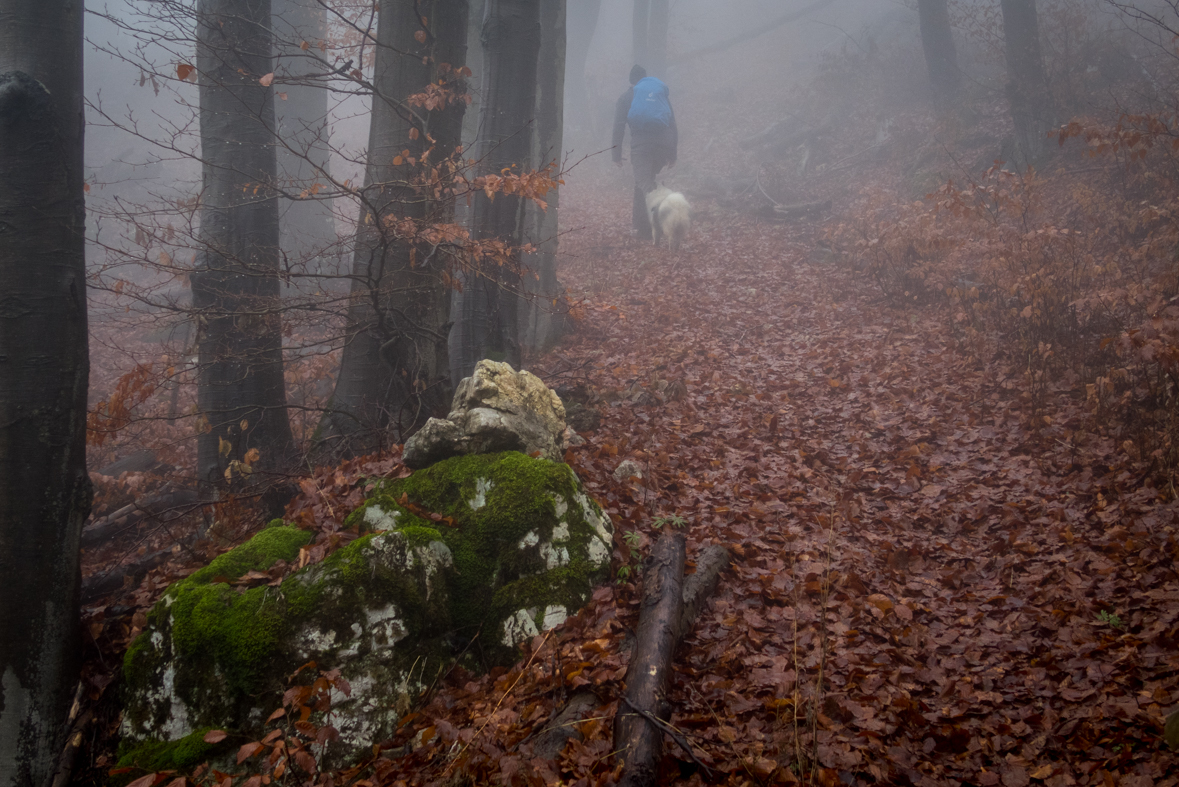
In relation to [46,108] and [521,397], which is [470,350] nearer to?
[521,397]

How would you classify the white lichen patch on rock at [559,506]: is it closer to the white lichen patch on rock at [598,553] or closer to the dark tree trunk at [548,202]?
the white lichen patch on rock at [598,553]

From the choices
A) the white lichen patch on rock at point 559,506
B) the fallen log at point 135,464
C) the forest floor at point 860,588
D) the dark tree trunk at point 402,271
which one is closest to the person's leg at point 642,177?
the forest floor at point 860,588

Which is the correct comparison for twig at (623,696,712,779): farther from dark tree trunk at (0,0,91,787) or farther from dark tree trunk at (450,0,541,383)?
dark tree trunk at (450,0,541,383)

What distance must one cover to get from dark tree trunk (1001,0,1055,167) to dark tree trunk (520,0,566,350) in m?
8.99

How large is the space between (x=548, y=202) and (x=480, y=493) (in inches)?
302

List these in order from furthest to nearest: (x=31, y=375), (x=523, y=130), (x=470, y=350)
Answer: (x=523, y=130)
(x=470, y=350)
(x=31, y=375)

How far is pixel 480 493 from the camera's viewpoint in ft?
13.7

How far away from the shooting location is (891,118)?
54.9 ft

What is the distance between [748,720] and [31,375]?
4.48 meters

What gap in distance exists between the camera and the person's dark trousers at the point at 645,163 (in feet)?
46.6

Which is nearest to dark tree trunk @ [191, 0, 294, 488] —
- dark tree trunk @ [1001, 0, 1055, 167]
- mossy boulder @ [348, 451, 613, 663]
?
mossy boulder @ [348, 451, 613, 663]

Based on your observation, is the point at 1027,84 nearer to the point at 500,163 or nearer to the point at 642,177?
the point at 642,177

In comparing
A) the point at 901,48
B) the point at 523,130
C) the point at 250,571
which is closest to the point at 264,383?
the point at 250,571

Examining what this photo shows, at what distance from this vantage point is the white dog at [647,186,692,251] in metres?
13.5
